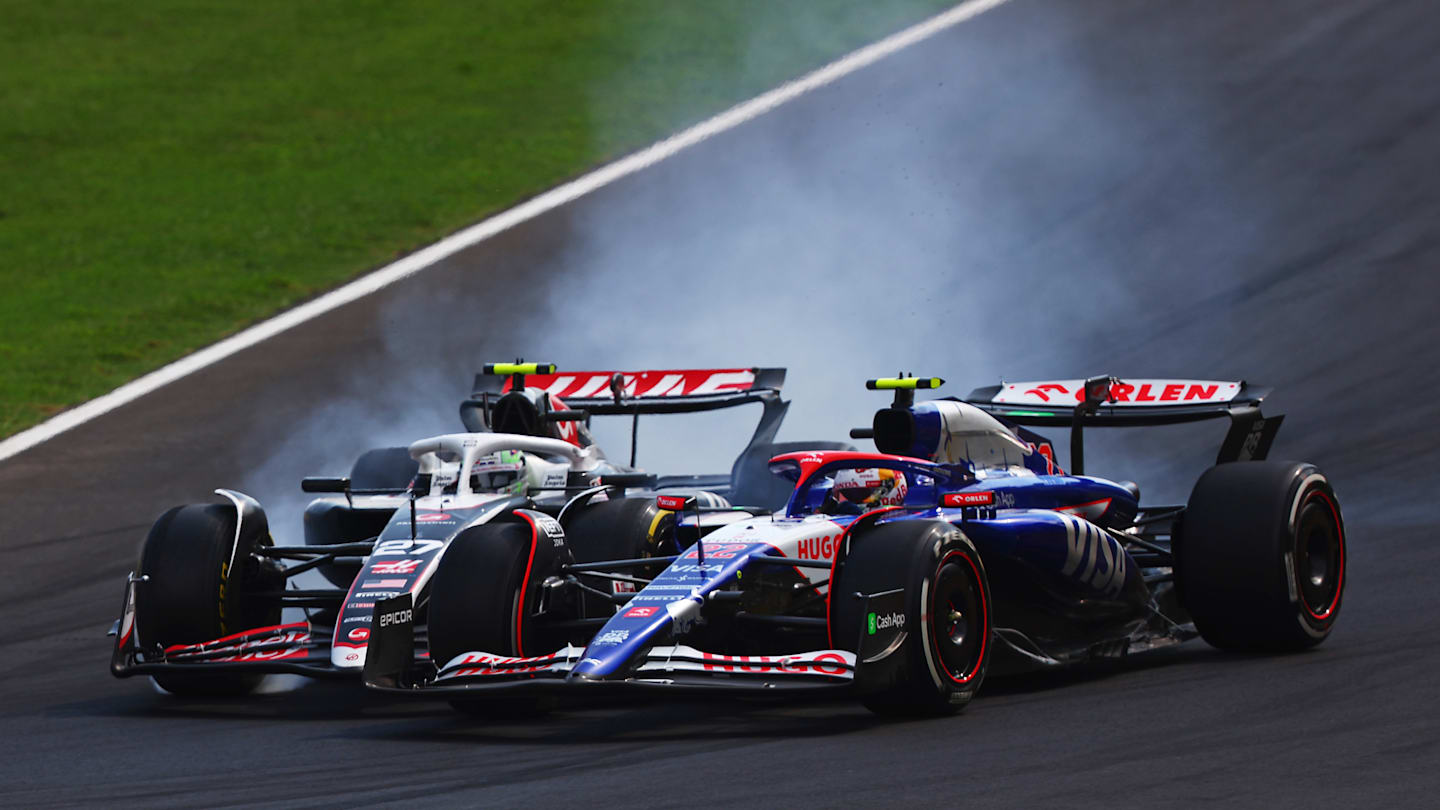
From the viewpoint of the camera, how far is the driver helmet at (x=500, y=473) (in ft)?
36.7

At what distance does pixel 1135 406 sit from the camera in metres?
12.2

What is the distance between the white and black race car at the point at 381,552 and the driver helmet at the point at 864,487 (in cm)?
93

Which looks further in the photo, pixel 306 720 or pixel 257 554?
pixel 257 554

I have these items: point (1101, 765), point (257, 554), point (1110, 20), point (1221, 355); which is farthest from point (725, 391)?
point (1110, 20)

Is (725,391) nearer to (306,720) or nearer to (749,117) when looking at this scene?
(306,720)

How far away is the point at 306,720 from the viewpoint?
9.74 m

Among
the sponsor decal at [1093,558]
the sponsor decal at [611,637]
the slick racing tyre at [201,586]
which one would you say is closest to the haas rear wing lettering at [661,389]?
the slick racing tyre at [201,586]

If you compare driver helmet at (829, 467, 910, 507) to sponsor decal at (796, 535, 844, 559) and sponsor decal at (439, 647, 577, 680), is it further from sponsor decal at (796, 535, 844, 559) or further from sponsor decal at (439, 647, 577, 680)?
sponsor decal at (439, 647, 577, 680)

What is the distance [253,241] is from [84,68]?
1140cm

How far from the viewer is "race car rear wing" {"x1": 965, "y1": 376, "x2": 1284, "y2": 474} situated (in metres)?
11.8

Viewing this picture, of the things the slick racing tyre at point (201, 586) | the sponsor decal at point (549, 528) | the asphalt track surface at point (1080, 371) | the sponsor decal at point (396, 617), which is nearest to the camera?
Answer: the asphalt track surface at point (1080, 371)

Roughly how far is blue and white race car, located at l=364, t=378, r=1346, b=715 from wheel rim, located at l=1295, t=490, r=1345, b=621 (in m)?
0.02

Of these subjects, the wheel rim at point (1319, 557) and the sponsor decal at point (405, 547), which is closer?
the sponsor decal at point (405, 547)

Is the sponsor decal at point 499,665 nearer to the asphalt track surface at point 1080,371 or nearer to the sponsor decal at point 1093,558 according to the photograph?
the asphalt track surface at point 1080,371
